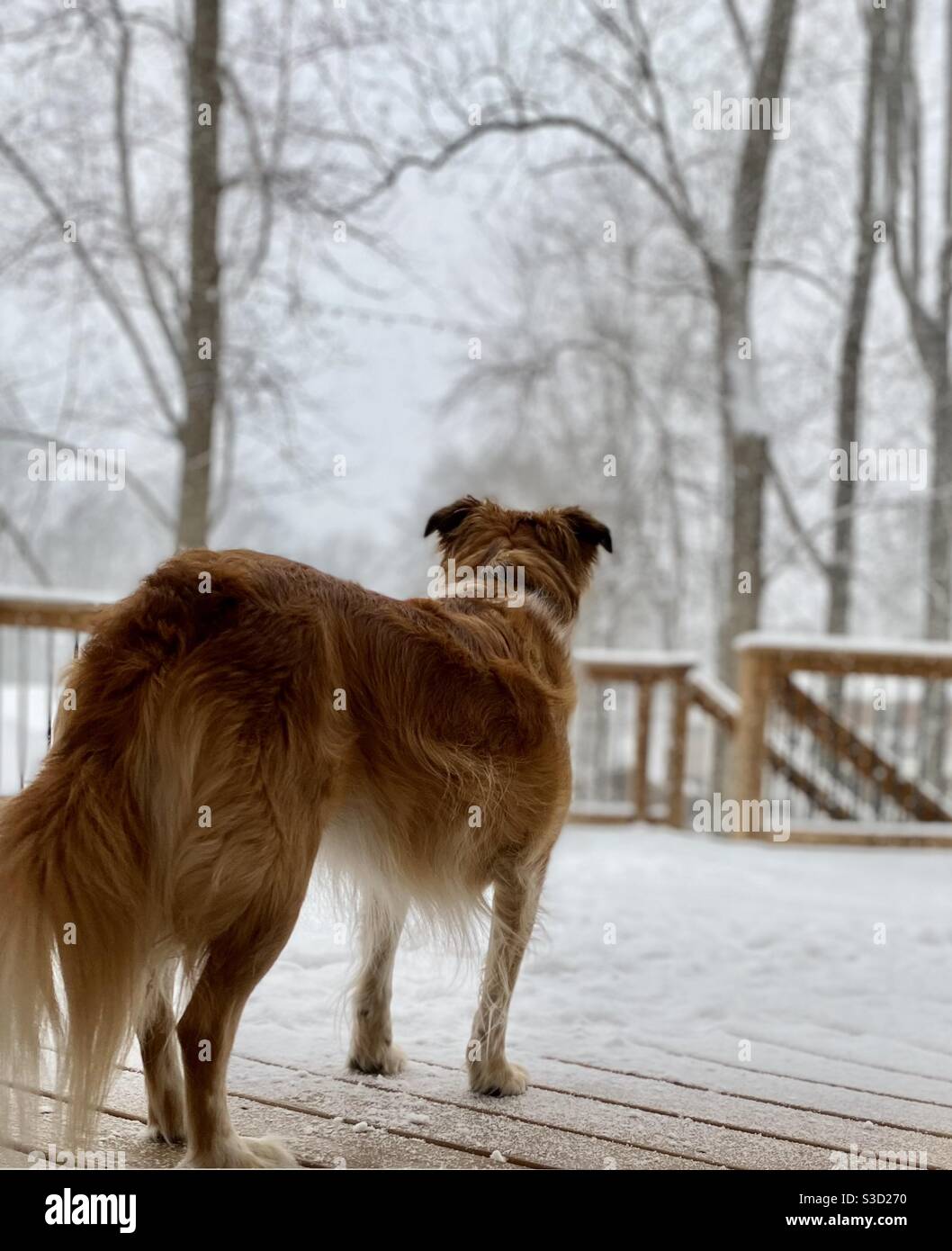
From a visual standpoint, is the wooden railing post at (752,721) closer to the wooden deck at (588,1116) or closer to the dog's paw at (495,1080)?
the wooden deck at (588,1116)

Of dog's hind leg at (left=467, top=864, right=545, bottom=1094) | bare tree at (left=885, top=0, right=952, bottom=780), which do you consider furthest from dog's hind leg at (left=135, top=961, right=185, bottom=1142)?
bare tree at (left=885, top=0, right=952, bottom=780)

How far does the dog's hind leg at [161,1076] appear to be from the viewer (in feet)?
6.02

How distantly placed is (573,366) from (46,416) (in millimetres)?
6039

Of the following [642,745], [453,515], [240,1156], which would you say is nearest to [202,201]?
[642,745]

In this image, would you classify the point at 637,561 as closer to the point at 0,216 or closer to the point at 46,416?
the point at 46,416

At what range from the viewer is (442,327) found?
9.89 metres

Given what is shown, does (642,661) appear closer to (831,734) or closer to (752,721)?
(752,721)

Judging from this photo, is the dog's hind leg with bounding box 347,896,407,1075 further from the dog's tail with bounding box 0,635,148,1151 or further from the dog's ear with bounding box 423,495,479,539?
the dog's ear with bounding box 423,495,479,539

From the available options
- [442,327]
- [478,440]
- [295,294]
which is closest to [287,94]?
[295,294]

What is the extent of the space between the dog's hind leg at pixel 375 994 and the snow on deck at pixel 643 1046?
5cm

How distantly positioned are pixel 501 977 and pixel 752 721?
411 cm

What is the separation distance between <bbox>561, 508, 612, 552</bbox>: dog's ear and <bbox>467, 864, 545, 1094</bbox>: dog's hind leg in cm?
79

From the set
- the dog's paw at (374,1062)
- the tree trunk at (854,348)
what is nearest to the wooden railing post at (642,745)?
the dog's paw at (374,1062)
